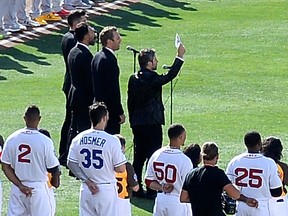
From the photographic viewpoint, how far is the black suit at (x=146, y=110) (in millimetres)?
12242

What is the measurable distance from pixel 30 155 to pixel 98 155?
2.43 ft

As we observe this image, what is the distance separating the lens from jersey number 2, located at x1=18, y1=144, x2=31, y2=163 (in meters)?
9.95

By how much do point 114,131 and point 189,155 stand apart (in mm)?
2392

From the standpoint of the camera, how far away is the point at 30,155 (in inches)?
392

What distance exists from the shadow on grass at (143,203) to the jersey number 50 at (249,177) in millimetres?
2466

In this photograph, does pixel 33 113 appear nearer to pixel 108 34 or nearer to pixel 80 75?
pixel 108 34

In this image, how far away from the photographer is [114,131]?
12.5 metres

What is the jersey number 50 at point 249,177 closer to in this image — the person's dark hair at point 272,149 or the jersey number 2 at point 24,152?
the person's dark hair at point 272,149

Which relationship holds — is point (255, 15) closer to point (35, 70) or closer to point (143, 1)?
point (143, 1)

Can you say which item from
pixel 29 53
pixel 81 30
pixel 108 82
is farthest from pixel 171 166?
pixel 29 53

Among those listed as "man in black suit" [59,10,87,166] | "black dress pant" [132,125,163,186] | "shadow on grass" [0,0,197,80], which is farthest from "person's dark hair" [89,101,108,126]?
"shadow on grass" [0,0,197,80]

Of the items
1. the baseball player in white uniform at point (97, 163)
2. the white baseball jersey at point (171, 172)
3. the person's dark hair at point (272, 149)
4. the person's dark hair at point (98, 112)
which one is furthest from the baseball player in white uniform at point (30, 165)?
the person's dark hair at point (272, 149)

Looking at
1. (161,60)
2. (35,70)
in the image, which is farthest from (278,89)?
(35,70)

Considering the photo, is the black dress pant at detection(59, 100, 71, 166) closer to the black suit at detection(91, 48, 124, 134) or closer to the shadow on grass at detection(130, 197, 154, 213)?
the black suit at detection(91, 48, 124, 134)
